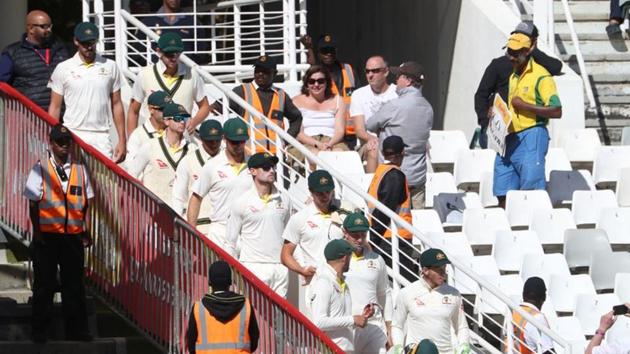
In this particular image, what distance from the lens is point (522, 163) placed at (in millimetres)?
18797

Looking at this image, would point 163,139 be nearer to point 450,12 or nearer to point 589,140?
point 589,140

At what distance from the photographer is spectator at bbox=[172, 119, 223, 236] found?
15.9 meters

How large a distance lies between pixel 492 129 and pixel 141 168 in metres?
3.82

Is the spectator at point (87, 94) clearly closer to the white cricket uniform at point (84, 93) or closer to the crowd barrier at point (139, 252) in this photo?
the white cricket uniform at point (84, 93)

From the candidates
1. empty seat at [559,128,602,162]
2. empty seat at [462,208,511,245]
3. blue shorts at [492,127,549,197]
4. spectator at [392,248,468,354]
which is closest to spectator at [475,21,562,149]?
blue shorts at [492,127,549,197]

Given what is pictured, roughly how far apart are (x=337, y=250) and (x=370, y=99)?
4.37m

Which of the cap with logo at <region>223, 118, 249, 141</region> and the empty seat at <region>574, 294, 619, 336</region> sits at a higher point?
the cap with logo at <region>223, 118, 249, 141</region>

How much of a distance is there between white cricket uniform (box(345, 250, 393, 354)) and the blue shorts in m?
3.76

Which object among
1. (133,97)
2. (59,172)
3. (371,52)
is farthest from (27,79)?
(371,52)

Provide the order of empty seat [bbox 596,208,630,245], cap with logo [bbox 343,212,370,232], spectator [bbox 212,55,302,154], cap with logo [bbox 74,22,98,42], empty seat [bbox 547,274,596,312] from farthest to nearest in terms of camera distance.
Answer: empty seat [bbox 596,208,630,245] < spectator [bbox 212,55,302,154] < empty seat [bbox 547,274,596,312] < cap with logo [bbox 74,22,98,42] < cap with logo [bbox 343,212,370,232]

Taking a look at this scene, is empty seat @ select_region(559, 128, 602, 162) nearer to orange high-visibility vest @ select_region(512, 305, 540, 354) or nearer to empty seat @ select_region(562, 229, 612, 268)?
empty seat @ select_region(562, 229, 612, 268)

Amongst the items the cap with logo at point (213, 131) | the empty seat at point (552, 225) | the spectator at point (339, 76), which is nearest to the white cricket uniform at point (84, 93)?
the cap with logo at point (213, 131)

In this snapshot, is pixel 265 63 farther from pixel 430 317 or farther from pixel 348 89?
pixel 430 317

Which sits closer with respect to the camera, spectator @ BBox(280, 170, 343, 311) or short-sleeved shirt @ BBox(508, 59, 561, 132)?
spectator @ BBox(280, 170, 343, 311)
